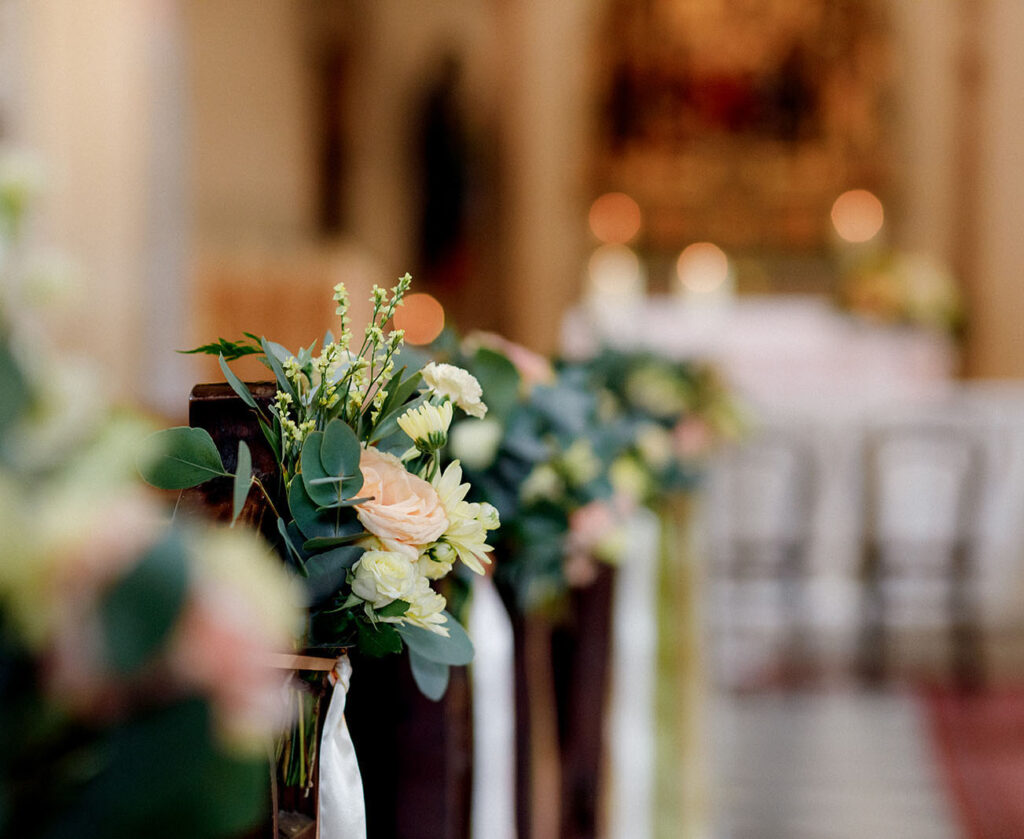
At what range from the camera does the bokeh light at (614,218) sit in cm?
793

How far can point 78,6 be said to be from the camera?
155 inches

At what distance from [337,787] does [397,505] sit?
170 mm

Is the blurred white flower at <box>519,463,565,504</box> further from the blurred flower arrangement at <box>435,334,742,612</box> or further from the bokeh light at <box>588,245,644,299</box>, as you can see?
the bokeh light at <box>588,245,644,299</box>

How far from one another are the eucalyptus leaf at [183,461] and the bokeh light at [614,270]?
22.0 feet

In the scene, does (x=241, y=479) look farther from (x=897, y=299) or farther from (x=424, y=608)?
(x=897, y=299)

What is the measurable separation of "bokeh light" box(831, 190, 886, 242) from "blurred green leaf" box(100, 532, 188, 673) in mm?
7892

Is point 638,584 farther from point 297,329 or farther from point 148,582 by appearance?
point 297,329

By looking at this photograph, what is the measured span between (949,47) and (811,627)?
16.7ft

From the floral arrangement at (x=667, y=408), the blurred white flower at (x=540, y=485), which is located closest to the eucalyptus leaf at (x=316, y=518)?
the blurred white flower at (x=540, y=485)

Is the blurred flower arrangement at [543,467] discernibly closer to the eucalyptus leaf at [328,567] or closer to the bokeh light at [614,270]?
the eucalyptus leaf at [328,567]

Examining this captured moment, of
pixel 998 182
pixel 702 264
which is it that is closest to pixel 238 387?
pixel 702 264

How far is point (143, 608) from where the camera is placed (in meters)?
0.33

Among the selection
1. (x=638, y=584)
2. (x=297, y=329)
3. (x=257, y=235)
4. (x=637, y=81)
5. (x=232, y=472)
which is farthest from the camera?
(x=637, y=81)

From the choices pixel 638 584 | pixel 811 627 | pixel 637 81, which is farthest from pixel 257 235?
pixel 638 584
